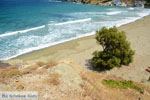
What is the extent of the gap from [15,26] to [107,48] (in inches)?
960

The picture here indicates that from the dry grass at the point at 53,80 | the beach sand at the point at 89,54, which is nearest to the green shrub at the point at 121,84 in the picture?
the dry grass at the point at 53,80

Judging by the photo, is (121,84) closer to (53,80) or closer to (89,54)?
(53,80)

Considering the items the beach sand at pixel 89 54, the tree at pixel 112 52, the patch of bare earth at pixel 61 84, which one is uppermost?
the patch of bare earth at pixel 61 84

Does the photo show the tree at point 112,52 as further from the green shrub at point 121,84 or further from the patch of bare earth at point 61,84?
the patch of bare earth at point 61,84

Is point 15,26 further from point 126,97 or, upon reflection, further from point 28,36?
point 126,97

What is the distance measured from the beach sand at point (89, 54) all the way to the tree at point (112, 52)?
623 mm

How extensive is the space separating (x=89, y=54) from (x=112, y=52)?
180 inches

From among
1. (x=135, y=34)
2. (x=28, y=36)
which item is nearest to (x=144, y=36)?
(x=135, y=34)

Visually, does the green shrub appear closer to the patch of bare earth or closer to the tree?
the patch of bare earth

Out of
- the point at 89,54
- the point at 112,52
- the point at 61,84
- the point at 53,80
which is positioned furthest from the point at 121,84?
the point at 89,54

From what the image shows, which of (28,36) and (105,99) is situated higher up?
(105,99)

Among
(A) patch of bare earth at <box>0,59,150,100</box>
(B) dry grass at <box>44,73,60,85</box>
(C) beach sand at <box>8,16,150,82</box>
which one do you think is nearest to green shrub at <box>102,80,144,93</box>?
(A) patch of bare earth at <box>0,59,150,100</box>

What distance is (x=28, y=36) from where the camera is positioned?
40.7 m

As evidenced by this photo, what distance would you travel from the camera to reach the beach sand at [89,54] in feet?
84.9
